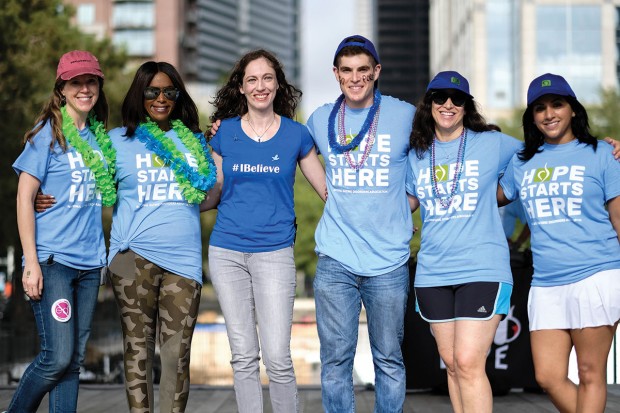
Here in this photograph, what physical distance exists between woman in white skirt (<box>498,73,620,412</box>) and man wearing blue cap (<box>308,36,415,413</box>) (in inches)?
27.2

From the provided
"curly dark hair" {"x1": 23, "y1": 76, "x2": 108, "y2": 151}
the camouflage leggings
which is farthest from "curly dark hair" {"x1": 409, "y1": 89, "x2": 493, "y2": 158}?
"curly dark hair" {"x1": 23, "y1": 76, "x2": 108, "y2": 151}

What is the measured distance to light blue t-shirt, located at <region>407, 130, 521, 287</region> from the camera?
5090 mm

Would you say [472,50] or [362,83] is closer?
[362,83]

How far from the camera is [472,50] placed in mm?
58000

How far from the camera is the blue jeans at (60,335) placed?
512 centimetres

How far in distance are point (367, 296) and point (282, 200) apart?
0.73 metres

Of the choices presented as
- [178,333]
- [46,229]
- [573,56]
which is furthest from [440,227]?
[573,56]

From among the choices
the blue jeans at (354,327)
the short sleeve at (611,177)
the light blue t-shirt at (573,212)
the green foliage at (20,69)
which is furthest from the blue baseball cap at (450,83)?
the green foliage at (20,69)

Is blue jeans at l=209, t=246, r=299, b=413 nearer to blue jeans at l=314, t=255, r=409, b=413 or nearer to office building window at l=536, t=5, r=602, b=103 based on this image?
blue jeans at l=314, t=255, r=409, b=413

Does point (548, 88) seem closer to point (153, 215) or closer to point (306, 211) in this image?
point (153, 215)

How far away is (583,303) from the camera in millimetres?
5094

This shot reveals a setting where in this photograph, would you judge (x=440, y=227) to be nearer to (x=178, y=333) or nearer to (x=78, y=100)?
(x=178, y=333)

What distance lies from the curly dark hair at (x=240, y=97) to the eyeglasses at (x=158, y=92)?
33cm

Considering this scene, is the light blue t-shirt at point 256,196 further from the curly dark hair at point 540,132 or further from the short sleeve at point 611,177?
the short sleeve at point 611,177
